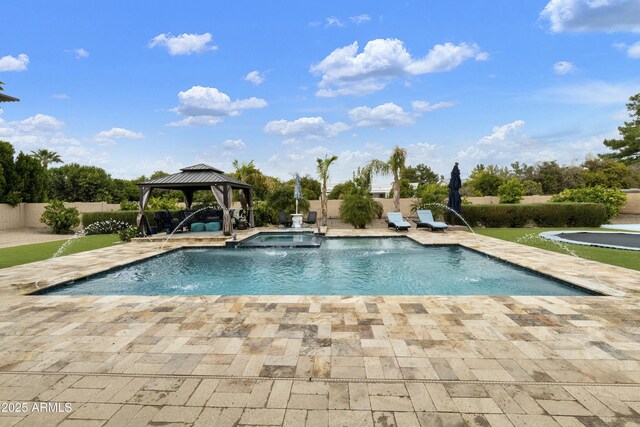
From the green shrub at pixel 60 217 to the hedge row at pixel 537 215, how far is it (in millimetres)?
20094

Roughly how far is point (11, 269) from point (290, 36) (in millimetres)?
13692

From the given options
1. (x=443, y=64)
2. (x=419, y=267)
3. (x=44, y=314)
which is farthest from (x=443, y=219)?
(x=44, y=314)

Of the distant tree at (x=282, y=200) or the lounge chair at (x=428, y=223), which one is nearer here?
the lounge chair at (x=428, y=223)

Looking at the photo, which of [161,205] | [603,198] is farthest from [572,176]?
[161,205]

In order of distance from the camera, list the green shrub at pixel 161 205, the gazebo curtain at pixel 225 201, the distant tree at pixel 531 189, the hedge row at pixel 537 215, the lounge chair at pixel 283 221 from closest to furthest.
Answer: the gazebo curtain at pixel 225 201, the hedge row at pixel 537 215, the lounge chair at pixel 283 221, the green shrub at pixel 161 205, the distant tree at pixel 531 189

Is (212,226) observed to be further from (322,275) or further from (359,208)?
(322,275)

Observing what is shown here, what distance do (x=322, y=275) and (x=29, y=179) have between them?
25164 mm

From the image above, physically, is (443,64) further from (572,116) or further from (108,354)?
(108,354)

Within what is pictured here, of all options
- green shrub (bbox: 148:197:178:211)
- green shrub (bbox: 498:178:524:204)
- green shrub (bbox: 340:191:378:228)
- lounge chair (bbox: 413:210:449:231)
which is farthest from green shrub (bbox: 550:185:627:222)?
green shrub (bbox: 148:197:178:211)

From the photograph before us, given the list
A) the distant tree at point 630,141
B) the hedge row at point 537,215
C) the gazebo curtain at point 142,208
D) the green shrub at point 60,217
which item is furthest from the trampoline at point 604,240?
the distant tree at point 630,141

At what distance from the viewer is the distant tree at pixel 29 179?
2152 centimetres

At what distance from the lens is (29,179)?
72.3 feet

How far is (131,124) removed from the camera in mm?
19984

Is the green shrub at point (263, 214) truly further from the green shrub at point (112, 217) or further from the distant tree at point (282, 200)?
the green shrub at point (112, 217)
